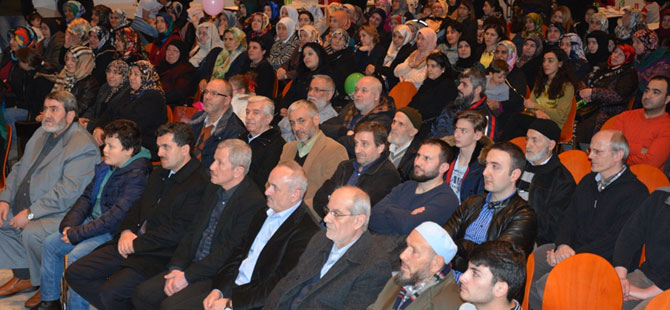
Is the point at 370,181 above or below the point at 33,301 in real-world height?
above

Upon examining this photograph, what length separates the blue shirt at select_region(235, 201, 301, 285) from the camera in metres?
3.73

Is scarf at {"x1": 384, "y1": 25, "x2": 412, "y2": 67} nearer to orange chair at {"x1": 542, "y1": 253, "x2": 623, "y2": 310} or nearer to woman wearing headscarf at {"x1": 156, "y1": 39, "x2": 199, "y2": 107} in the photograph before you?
woman wearing headscarf at {"x1": 156, "y1": 39, "x2": 199, "y2": 107}

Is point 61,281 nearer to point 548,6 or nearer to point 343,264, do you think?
point 343,264

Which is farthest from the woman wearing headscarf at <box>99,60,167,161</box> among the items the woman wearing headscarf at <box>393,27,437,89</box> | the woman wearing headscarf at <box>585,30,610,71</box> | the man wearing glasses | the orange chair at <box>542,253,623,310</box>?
the woman wearing headscarf at <box>585,30,610,71</box>

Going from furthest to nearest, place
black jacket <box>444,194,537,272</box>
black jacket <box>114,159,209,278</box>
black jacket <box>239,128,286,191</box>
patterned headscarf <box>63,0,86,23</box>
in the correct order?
1. patterned headscarf <box>63,0,86,23</box>
2. black jacket <box>239,128,286,191</box>
3. black jacket <box>114,159,209,278</box>
4. black jacket <box>444,194,537,272</box>

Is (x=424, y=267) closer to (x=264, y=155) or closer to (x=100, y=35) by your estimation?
(x=264, y=155)

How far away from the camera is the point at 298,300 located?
131 inches

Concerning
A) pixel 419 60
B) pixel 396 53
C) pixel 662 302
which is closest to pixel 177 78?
pixel 396 53

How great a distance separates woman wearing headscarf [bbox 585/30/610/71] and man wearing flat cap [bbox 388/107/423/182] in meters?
4.36

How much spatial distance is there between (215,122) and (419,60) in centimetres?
244

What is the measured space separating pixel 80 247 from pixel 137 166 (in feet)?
2.01

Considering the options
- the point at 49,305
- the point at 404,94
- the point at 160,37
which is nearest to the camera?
the point at 49,305

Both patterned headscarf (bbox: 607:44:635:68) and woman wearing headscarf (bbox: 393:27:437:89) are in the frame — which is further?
woman wearing headscarf (bbox: 393:27:437:89)

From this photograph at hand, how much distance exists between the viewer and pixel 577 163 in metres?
4.58
